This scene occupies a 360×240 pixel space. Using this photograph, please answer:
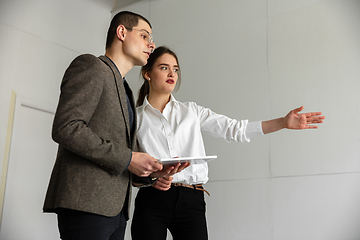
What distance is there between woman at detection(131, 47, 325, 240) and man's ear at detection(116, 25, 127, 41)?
646 mm

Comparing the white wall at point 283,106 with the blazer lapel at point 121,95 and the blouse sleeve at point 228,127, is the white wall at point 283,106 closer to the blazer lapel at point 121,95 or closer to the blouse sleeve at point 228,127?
the blouse sleeve at point 228,127

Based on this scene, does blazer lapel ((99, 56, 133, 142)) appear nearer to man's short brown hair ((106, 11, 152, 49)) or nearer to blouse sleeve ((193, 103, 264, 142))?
man's short brown hair ((106, 11, 152, 49))

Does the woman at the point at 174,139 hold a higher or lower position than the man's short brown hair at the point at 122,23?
lower

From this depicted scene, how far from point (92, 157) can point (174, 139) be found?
955mm

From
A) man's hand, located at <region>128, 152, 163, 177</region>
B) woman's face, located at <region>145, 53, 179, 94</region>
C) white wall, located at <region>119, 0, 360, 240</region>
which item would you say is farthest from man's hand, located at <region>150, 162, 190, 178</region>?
white wall, located at <region>119, 0, 360, 240</region>

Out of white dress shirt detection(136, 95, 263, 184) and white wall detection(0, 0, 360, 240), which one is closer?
white dress shirt detection(136, 95, 263, 184)

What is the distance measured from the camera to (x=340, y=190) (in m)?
2.57

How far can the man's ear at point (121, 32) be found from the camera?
1572 millimetres

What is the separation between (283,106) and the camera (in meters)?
2.92

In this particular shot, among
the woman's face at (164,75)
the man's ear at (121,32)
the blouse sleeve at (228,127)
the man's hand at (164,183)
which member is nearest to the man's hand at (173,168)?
the man's hand at (164,183)

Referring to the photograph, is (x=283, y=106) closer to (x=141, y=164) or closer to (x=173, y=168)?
(x=173, y=168)

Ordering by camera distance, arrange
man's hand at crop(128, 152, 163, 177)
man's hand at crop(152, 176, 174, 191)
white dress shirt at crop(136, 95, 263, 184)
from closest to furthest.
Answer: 1. man's hand at crop(128, 152, 163, 177)
2. man's hand at crop(152, 176, 174, 191)
3. white dress shirt at crop(136, 95, 263, 184)

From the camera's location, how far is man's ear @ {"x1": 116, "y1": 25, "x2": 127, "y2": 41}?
1572 mm

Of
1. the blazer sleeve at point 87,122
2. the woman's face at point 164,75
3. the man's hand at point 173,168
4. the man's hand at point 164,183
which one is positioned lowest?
the man's hand at point 164,183
